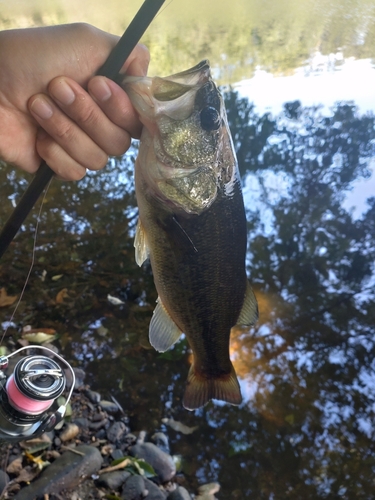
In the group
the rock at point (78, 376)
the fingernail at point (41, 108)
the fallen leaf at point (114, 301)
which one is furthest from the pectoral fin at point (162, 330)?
→ the fallen leaf at point (114, 301)

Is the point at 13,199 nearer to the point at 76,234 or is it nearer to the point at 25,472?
the point at 76,234

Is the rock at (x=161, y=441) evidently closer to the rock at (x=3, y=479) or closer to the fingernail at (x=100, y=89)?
the rock at (x=3, y=479)

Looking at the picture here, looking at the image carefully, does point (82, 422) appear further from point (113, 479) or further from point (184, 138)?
point (184, 138)

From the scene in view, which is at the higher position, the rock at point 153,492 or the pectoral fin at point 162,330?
Result: the pectoral fin at point 162,330

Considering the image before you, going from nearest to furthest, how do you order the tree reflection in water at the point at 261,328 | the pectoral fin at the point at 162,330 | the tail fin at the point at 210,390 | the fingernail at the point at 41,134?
the fingernail at the point at 41,134
the pectoral fin at the point at 162,330
the tail fin at the point at 210,390
the tree reflection in water at the point at 261,328

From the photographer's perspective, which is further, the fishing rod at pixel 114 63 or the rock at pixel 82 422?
the rock at pixel 82 422

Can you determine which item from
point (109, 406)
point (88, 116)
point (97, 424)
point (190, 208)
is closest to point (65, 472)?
point (97, 424)

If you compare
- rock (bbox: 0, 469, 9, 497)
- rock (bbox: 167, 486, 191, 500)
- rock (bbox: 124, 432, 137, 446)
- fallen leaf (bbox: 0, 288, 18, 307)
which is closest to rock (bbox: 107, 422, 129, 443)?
rock (bbox: 124, 432, 137, 446)

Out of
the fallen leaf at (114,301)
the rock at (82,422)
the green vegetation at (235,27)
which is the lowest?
the rock at (82,422)
